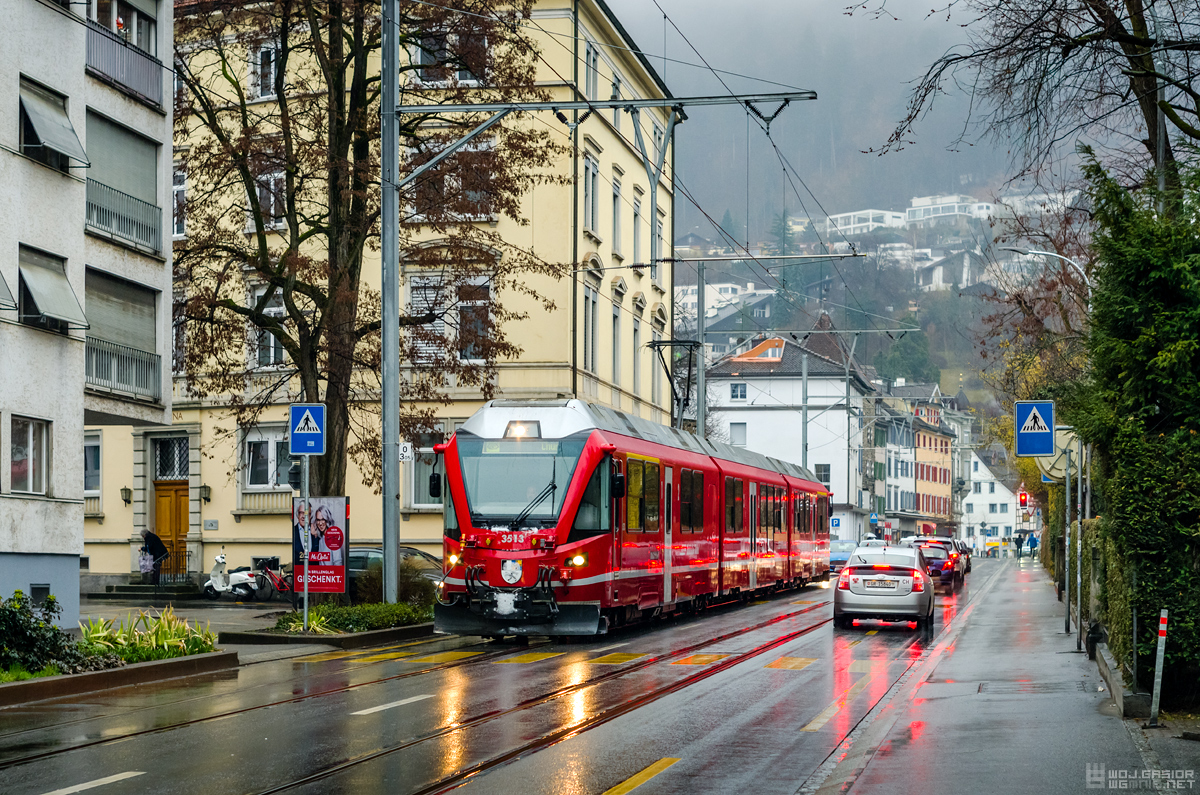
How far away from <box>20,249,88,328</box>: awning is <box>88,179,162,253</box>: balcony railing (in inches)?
65.8

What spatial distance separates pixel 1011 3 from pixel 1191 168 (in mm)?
2124

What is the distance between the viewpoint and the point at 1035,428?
835 inches

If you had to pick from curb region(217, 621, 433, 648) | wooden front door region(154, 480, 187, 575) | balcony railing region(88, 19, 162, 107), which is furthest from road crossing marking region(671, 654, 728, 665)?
wooden front door region(154, 480, 187, 575)

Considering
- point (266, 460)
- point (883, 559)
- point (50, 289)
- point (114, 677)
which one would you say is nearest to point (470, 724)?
point (114, 677)

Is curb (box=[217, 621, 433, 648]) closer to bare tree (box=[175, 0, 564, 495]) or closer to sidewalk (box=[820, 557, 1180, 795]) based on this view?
bare tree (box=[175, 0, 564, 495])

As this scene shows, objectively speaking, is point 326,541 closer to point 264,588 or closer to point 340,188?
point 340,188

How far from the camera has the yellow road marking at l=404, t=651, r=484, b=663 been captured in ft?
64.4

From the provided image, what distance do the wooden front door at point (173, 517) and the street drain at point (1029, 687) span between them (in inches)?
1194

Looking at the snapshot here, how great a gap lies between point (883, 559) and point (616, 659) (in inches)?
322

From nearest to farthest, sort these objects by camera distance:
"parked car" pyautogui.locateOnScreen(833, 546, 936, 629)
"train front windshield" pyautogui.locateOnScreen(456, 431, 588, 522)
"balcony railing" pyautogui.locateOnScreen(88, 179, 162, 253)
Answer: "train front windshield" pyautogui.locateOnScreen(456, 431, 588, 522), "parked car" pyautogui.locateOnScreen(833, 546, 936, 629), "balcony railing" pyautogui.locateOnScreen(88, 179, 162, 253)

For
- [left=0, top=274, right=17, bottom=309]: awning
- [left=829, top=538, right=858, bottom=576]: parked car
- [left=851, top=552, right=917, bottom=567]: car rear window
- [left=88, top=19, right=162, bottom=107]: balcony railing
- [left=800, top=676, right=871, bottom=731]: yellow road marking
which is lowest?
[left=829, top=538, right=858, bottom=576]: parked car

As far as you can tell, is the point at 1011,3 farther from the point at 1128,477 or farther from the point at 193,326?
the point at 193,326

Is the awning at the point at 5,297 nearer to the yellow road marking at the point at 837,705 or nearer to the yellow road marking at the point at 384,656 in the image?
the yellow road marking at the point at 384,656

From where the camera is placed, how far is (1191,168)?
13.4m
